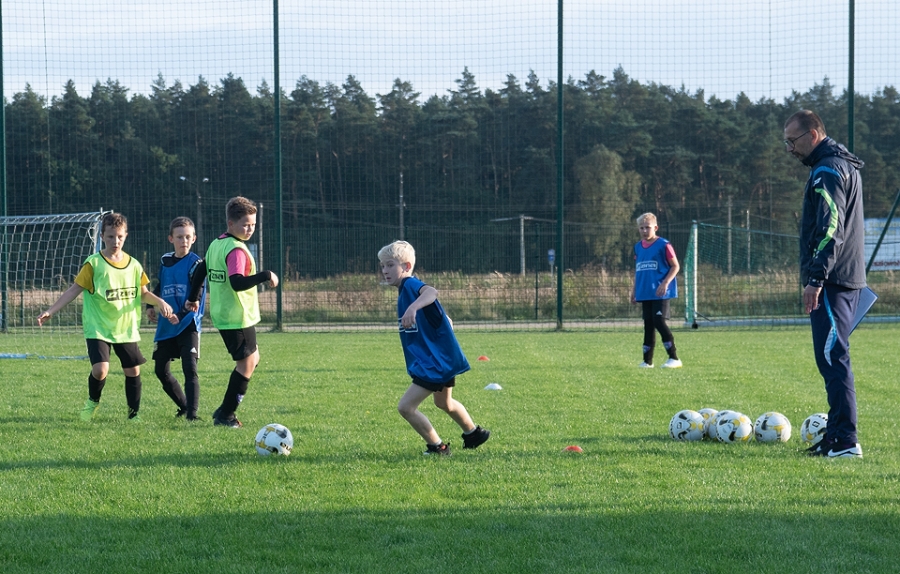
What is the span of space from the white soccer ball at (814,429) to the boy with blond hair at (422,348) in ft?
7.30

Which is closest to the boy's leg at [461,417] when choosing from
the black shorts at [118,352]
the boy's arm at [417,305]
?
the boy's arm at [417,305]

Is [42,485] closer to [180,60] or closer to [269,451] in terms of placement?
[269,451]

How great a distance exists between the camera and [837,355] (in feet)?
18.3

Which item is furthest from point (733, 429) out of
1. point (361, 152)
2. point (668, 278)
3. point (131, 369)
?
point (361, 152)

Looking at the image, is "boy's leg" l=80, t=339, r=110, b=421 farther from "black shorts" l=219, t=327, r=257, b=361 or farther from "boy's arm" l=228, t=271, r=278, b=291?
"boy's arm" l=228, t=271, r=278, b=291

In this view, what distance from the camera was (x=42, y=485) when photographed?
4.90 meters

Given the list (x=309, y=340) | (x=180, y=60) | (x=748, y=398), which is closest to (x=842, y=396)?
(x=748, y=398)

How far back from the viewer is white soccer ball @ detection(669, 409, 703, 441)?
6.09 meters

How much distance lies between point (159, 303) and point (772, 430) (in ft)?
14.5

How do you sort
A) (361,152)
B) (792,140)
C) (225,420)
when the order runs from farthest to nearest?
(361,152)
(225,420)
(792,140)

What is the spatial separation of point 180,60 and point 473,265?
6.89 meters

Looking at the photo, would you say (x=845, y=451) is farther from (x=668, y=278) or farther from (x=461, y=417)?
(x=668, y=278)

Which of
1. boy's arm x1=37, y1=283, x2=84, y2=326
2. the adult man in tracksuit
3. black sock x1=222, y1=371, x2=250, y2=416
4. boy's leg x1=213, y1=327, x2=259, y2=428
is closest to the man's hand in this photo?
the adult man in tracksuit

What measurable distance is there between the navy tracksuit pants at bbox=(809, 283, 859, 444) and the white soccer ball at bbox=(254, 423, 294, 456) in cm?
317
